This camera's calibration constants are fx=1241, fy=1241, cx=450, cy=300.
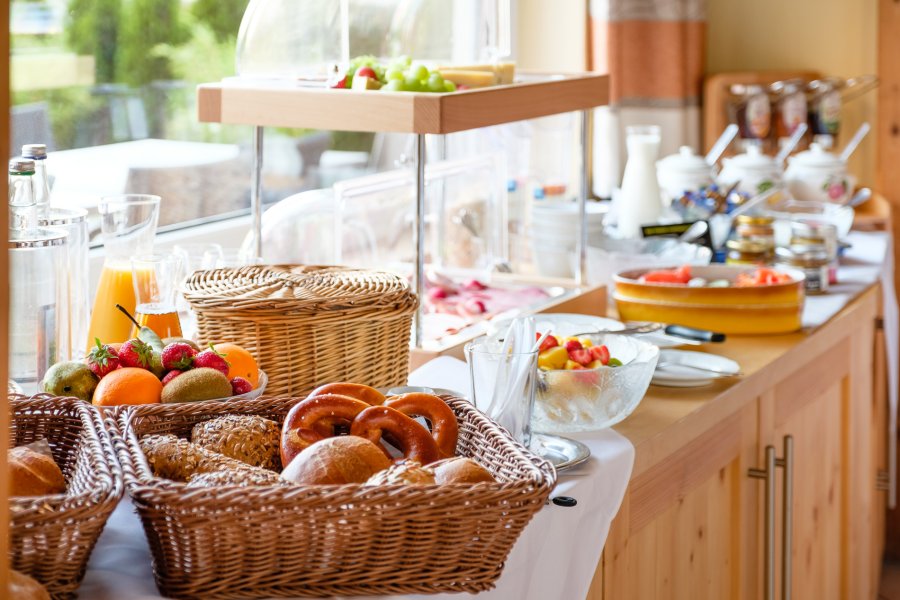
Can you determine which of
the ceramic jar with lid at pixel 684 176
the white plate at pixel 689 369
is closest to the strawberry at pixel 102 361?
the white plate at pixel 689 369

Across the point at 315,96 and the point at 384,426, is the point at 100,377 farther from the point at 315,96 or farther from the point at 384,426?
the point at 315,96

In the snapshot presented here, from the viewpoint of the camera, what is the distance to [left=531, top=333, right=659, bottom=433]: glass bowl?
1312 millimetres

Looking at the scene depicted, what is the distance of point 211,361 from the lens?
3.83ft

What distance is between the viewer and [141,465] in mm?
911

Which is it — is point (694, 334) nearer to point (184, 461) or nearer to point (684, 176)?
point (684, 176)

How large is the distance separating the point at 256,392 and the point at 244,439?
16 centimetres

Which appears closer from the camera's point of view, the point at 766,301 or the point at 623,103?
the point at 766,301

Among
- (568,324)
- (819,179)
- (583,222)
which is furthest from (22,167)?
(819,179)

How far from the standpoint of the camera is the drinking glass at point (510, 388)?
1.15m

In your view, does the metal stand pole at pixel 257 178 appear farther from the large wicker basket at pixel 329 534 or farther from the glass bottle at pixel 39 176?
the large wicker basket at pixel 329 534

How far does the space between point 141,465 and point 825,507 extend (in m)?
1.46

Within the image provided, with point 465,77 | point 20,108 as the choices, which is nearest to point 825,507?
point 465,77

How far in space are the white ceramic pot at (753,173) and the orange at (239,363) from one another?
1657 millimetres

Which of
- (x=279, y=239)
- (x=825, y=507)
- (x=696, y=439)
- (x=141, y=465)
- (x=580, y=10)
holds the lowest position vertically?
(x=825, y=507)
